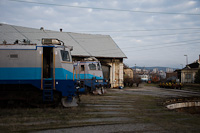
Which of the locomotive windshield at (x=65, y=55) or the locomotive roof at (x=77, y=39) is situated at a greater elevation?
the locomotive roof at (x=77, y=39)

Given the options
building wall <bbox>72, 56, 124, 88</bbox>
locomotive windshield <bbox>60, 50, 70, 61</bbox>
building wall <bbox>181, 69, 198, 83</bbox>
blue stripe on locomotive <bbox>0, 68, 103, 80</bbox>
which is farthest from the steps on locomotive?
building wall <bbox>181, 69, 198, 83</bbox>

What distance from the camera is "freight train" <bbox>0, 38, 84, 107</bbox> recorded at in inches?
435

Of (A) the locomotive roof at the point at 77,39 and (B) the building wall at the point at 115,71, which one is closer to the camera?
(A) the locomotive roof at the point at 77,39

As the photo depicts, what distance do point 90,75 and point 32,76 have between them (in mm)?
9426

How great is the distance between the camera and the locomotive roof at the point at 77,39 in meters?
27.4

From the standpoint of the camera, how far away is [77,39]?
3406 centimetres

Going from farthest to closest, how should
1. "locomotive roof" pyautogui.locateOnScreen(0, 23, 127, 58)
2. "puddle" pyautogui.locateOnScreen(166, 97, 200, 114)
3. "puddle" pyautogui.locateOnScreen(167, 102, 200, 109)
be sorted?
"locomotive roof" pyautogui.locateOnScreen(0, 23, 127, 58), "puddle" pyautogui.locateOnScreen(166, 97, 200, 114), "puddle" pyautogui.locateOnScreen(167, 102, 200, 109)

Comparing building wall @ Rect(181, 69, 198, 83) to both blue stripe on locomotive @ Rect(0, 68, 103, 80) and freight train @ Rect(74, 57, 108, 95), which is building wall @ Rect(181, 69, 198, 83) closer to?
freight train @ Rect(74, 57, 108, 95)

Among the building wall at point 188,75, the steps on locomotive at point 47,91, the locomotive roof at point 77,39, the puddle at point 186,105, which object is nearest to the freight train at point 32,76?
the steps on locomotive at point 47,91

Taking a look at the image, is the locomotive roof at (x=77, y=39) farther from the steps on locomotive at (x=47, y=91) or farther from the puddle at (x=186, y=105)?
the steps on locomotive at (x=47, y=91)

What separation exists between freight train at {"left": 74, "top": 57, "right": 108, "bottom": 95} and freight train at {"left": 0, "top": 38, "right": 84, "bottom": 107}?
8.05 meters

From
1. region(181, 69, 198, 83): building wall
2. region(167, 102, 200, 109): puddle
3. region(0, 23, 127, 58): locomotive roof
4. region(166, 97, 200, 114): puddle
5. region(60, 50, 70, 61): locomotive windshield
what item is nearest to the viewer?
region(60, 50, 70, 61): locomotive windshield

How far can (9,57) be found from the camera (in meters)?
11.1

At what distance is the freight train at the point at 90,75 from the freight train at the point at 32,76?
805 centimetres
